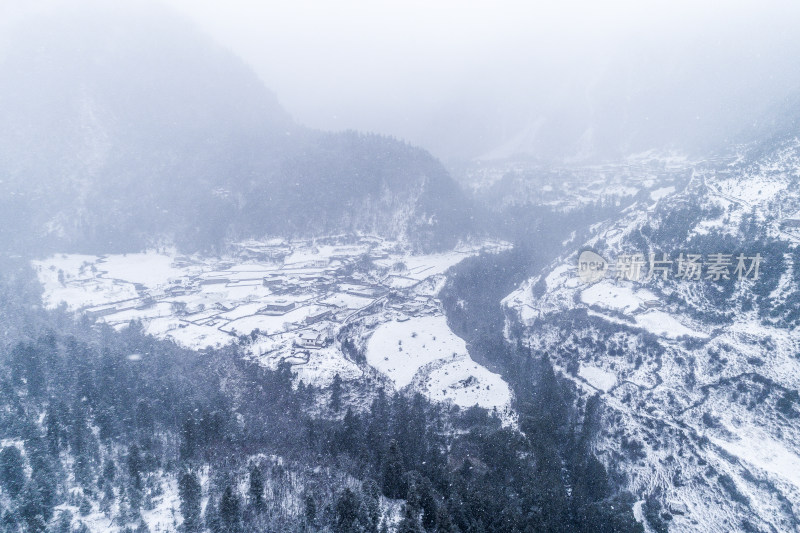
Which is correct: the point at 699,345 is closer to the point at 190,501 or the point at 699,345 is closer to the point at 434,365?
the point at 434,365

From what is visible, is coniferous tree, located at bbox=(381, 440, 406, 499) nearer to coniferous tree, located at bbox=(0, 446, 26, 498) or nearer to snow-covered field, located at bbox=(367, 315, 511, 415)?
snow-covered field, located at bbox=(367, 315, 511, 415)

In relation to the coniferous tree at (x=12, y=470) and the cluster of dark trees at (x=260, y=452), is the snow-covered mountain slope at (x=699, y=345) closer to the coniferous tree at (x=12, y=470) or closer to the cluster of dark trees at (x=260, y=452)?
the cluster of dark trees at (x=260, y=452)

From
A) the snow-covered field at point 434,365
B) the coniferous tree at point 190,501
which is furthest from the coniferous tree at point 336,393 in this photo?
the coniferous tree at point 190,501

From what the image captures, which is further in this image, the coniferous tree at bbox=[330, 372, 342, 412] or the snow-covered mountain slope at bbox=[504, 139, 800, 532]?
the coniferous tree at bbox=[330, 372, 342, 412]

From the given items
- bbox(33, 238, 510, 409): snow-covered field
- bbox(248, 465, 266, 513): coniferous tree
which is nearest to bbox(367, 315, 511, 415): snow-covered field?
bbox(33, 238, 510, 409): snow-covered field

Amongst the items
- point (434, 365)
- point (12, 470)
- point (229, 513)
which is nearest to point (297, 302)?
point (434, 365)

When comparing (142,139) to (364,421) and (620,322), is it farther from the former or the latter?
(620,322)

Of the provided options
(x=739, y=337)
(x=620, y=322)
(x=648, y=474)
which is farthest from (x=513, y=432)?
(x=739, y=337)
